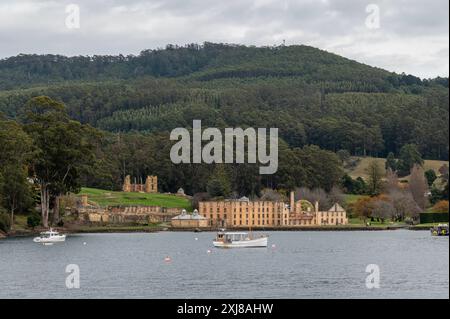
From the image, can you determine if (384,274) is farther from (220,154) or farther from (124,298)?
→ (220,154)

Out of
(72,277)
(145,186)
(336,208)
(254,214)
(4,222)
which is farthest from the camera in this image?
(145,186)

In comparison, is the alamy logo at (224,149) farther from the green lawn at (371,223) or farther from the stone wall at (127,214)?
the green lawn at (371,223)

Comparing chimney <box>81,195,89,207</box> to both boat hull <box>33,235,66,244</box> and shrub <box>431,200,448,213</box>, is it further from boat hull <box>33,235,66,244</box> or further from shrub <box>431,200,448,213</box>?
shrub <box>431,200,448,213</box>

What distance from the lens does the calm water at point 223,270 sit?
185ft

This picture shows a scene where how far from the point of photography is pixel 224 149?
180375mm

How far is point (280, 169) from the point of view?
181m

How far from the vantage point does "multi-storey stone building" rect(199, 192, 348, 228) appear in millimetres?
166125

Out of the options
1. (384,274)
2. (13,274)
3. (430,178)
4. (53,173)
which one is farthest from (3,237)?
(430,178)

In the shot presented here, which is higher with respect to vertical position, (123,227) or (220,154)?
(220,154)

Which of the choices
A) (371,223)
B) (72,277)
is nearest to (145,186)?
(371,223)

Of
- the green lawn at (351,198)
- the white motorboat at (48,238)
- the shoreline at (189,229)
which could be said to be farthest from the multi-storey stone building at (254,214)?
the white motorboat at (48,238)

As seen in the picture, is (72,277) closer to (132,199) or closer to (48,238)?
(48,238)

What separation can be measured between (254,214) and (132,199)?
20.2m
